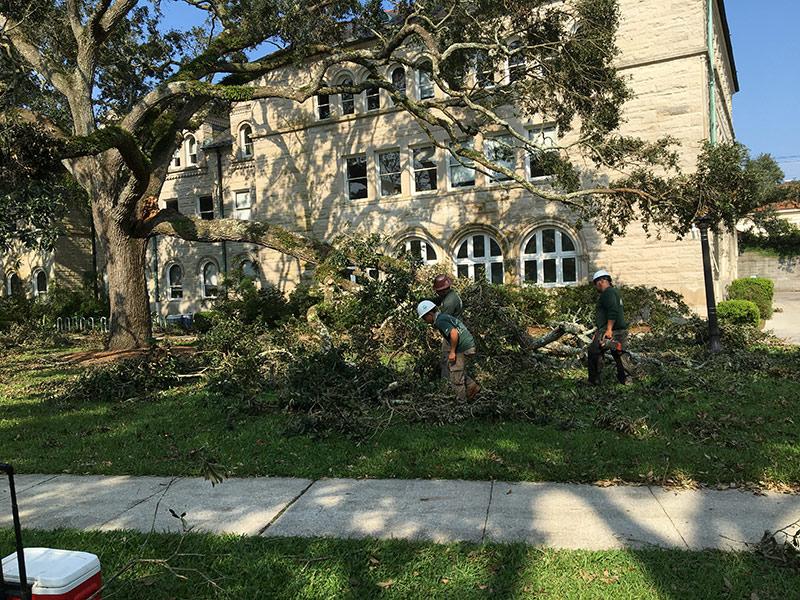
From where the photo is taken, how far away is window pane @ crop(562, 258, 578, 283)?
2062 cm

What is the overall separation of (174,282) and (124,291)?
16.2 m

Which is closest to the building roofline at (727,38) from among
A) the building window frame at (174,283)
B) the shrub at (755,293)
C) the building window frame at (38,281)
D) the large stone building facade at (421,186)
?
the large stone building facade at (421,186)

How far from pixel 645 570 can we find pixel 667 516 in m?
0.94

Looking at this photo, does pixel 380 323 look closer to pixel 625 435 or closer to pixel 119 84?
pixel 625 435

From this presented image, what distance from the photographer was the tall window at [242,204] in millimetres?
28189

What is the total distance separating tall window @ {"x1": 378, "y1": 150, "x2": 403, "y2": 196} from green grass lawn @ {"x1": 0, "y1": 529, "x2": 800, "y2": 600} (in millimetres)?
20917

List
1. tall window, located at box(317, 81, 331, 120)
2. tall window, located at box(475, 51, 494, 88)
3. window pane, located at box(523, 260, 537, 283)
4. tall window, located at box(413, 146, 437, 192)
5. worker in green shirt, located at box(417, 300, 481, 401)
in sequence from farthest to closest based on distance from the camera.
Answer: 1. tall window, located at box(317, 81, 331, 120)
2. tall window, located at box(413, 146, 437, 192)
3. window pane, located at box(523, 260, 537, 283)
4. tall window, located at box(475, 51, 494, 88)
5. worker in green shirt, located at box(417, 300, 481, 401)

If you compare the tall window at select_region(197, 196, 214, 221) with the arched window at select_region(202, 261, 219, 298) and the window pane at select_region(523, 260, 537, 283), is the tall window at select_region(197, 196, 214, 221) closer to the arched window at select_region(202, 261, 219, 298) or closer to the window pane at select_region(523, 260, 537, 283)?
the arched window at select_region(202, 261, 219, 298)

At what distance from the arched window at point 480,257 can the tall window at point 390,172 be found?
12.4 feet

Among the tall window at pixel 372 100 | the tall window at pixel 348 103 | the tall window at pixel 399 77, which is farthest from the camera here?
the tall window at pixel 348 103

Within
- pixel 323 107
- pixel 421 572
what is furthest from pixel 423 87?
pixel 421 572

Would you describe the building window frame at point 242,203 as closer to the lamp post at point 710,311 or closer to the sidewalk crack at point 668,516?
the lamp post at point 710,311

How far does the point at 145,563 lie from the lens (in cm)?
375

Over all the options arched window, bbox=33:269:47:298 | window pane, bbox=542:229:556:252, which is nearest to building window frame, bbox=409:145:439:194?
window pane, bbox=542:229:556:252
